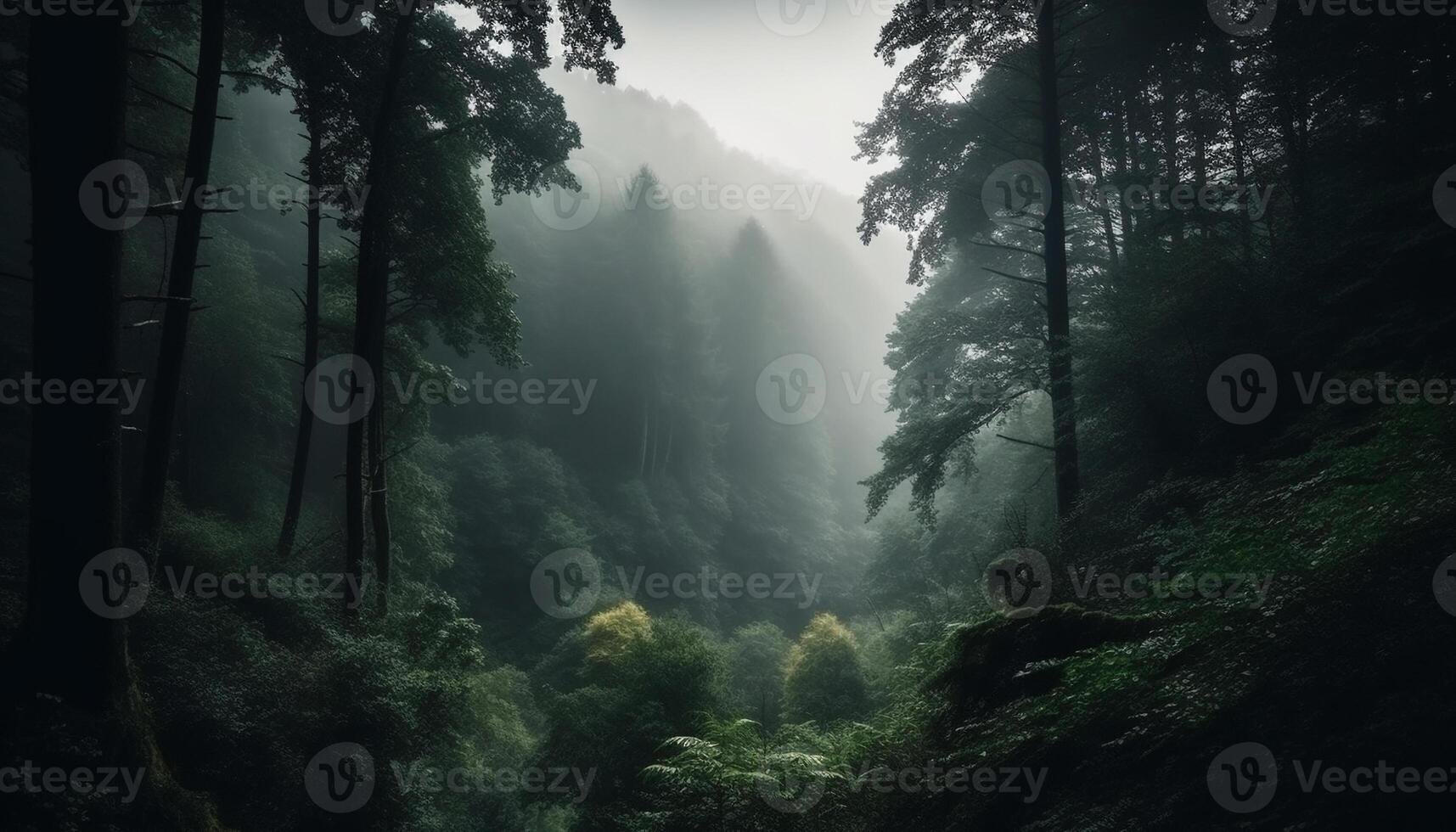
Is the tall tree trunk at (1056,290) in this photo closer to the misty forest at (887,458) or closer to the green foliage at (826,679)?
the misty forest at (887,458)

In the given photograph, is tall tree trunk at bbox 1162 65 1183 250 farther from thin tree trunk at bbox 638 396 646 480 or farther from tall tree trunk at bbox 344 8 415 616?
thin tree trunk at bbox 638 396 646 480

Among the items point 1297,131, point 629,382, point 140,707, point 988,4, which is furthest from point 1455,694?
point 629,382

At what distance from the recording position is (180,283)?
7895mm

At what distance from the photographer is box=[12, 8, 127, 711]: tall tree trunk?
4594 millimetres

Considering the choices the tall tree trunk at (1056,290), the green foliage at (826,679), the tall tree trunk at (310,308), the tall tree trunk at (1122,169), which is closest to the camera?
the tall tree trunk at (1056,290)

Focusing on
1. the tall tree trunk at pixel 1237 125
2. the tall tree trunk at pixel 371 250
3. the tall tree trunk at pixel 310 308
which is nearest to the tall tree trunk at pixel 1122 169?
the tall tree trunk at pixel 1237 125

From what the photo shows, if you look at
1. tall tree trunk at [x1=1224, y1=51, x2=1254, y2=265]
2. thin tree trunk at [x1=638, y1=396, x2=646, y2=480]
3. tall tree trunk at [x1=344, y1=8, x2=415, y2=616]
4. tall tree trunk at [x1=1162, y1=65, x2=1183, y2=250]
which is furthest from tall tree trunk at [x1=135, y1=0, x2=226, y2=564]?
thin tree trunk at [x1=638, y1=396, x2=646, y2=480]

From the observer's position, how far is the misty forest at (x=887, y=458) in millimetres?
3562

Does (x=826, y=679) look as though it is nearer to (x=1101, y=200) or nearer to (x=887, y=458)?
(x=887, y=458)

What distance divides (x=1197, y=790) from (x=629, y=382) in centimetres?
4058

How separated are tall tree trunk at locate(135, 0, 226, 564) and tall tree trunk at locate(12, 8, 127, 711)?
2.92 metres

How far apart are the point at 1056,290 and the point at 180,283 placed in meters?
11.9

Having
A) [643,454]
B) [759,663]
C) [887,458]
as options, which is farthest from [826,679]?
[643,454]

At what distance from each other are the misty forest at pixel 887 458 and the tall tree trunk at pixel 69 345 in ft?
0.10
